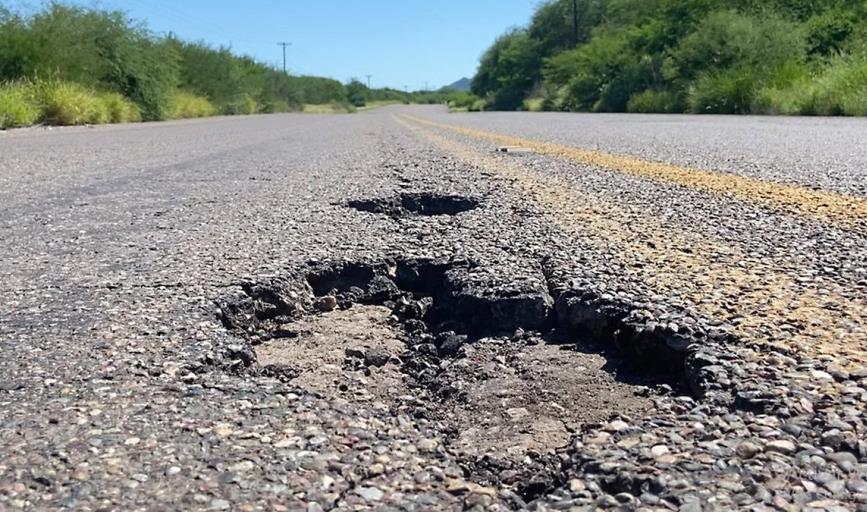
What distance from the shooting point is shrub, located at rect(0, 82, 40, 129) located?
1658 cm

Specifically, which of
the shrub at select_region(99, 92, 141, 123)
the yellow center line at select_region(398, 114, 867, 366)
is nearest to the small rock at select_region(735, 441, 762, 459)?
the yellow center line at select_region(398, 114, 867, 366)

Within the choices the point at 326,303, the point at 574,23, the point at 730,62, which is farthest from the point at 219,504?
the point at 574,23

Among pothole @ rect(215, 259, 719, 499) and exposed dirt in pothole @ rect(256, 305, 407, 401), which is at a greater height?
pothole @ rect(215, 259, 719, 499)

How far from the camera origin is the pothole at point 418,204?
4254 mm

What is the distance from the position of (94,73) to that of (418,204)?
2448 cm

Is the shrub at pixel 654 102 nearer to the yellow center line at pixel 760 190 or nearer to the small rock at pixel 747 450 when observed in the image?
the yellow center line at pixel 760 190

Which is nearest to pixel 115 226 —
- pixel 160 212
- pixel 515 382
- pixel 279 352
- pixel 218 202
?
pixel 160 212

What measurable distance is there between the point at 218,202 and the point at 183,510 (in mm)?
3701

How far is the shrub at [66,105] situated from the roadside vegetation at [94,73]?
2 centimetres

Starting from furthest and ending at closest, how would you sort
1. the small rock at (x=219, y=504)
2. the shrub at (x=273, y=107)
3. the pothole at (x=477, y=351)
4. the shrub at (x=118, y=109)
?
the shrub at (x=273, y=107) → the shrub at (x=118, y=109) → the pothole at (x=477, y=351) → the small rock at (x=219, y=504)

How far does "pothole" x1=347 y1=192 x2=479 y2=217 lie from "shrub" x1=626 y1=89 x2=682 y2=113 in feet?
72.3

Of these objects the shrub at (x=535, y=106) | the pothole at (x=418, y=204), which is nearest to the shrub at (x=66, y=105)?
the pothole at (x=418, y=204)

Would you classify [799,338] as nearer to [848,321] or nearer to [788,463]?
[848,321]

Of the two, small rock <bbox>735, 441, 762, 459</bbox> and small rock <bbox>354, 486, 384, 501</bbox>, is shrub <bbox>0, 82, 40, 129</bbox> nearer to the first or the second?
small rock <bbox>354, 486, 384, 501</bbox>
